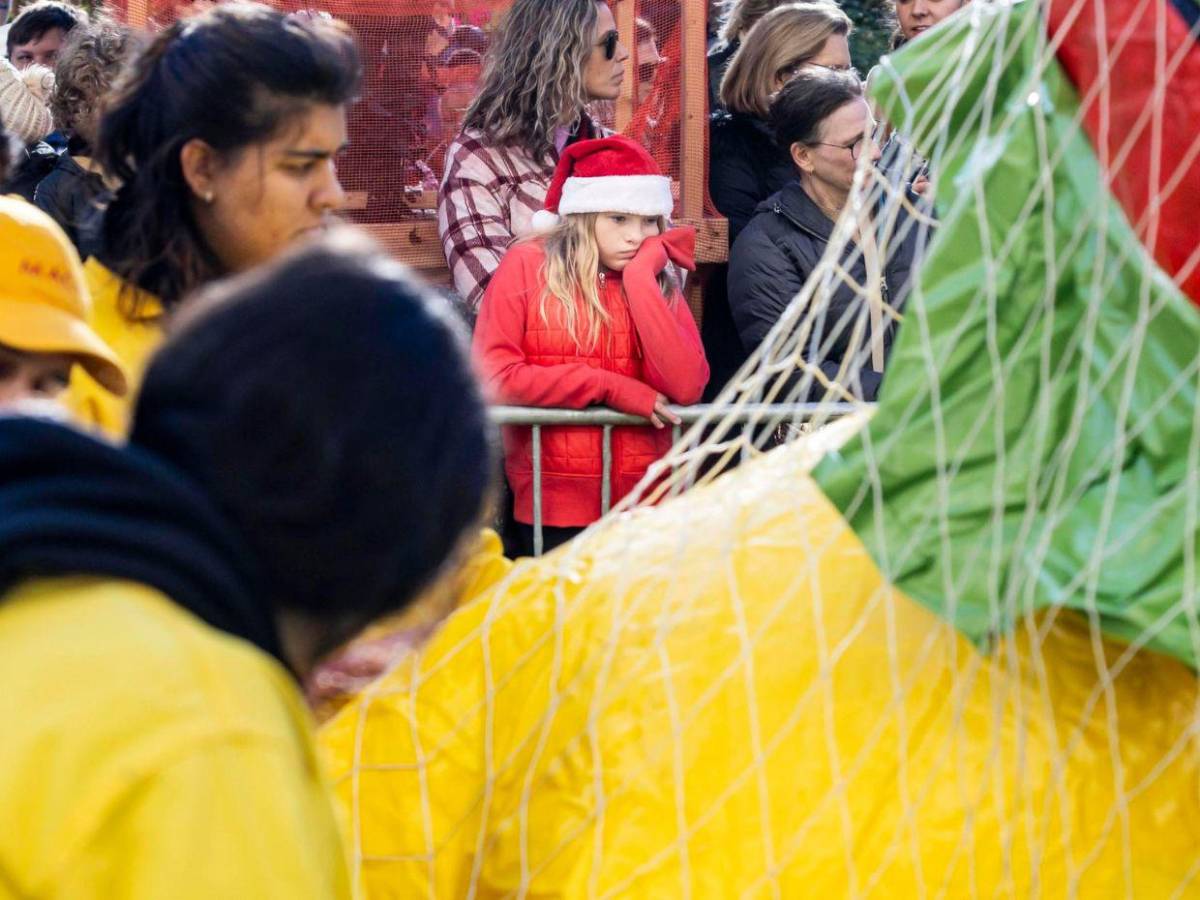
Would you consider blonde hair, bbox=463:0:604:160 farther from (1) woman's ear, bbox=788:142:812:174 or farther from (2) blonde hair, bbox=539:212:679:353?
(1) woman's ear, bbox=788:142:812:174

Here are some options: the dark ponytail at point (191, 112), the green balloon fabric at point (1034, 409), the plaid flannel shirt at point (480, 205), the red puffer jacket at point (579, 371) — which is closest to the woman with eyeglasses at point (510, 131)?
the plaid flannel shirt at point (480, 205)

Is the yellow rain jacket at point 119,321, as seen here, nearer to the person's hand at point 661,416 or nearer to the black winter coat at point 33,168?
the person's hand at point 661,416

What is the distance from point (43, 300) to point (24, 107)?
2959mm

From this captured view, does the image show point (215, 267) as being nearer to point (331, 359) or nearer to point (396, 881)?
point (396, 881)

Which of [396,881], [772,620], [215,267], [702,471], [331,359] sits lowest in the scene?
[702,471]

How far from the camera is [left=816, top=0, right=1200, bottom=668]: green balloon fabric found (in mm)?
1986

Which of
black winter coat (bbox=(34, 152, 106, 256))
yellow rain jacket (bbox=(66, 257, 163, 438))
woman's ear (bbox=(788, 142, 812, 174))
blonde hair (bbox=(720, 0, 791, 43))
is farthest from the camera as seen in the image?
blonde hair (bbox=(720, 0, 791, 43))

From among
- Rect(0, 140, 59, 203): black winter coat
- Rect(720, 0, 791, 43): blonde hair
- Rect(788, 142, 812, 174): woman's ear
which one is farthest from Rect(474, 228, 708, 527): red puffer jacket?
Rect(720, 0, 791, 43): blonde hair

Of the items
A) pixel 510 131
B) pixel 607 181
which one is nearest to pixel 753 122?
pixel 510 131

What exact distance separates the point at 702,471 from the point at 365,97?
1.49 meters

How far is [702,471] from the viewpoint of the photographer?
495 centimetres

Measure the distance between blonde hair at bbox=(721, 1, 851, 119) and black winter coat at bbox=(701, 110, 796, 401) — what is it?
0.08 metres

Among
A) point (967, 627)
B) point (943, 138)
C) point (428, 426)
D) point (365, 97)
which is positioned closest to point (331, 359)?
point (428, 426)

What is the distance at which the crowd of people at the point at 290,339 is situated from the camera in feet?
3.34
